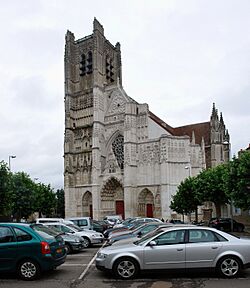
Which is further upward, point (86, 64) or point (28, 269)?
point (86, 64)

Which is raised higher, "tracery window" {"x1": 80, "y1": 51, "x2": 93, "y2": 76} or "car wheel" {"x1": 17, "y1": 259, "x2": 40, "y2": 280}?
"tracery window" {"x1": 80, "y1": 51, "x2": 93, "y2": 76}

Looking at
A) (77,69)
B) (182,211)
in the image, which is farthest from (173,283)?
(77,69)

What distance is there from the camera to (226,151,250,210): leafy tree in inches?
874

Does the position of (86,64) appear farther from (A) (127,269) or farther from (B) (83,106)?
(A) (127,269)

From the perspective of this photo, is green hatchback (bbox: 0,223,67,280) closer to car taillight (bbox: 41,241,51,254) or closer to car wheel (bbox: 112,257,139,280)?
car taillight (bbox: 41,241,51,254)

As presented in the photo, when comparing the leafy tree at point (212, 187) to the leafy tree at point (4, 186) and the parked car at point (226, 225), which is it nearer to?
the parked car at point (226, 225)

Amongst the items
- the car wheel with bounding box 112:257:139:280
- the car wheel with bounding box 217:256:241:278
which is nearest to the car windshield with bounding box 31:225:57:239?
the car wheel with bounding box 112:257:139:280

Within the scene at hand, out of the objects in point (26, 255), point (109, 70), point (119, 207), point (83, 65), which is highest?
point (83, 65)

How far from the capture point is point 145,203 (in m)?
54.4

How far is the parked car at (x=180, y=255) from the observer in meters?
8.88

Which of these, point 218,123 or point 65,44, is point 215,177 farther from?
point 65,44

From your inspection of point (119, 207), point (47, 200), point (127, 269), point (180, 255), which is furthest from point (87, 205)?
point (180, 255)

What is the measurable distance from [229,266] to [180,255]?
4.25ft

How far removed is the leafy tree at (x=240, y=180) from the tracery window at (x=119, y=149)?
33513 millimetres
